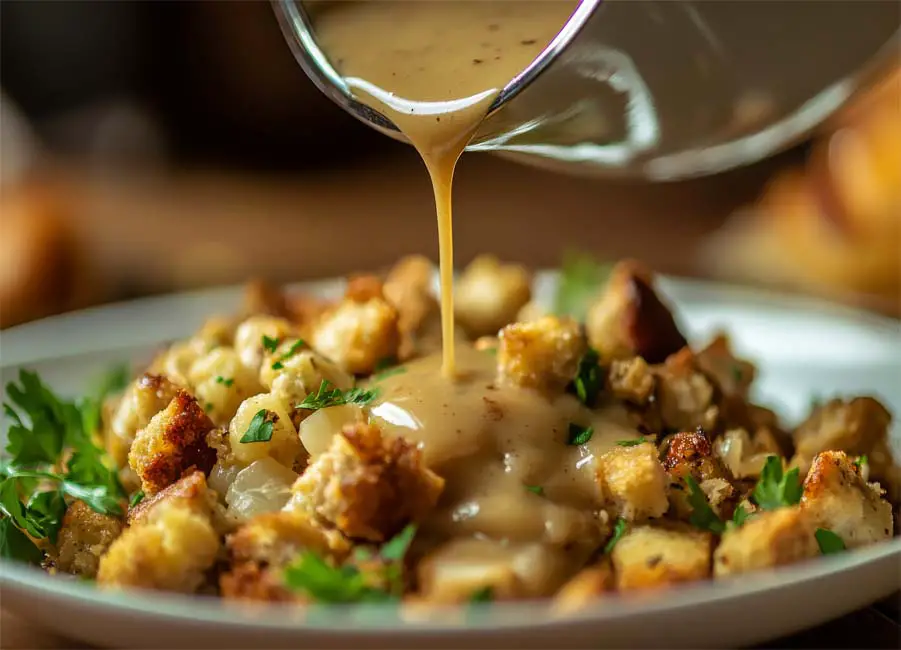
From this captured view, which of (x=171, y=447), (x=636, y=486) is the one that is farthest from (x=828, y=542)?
(x=171, y=447)

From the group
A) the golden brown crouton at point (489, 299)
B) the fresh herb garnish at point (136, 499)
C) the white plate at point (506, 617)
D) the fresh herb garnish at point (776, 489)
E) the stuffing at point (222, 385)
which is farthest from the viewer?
the golden brown crouton at point (489, 299)

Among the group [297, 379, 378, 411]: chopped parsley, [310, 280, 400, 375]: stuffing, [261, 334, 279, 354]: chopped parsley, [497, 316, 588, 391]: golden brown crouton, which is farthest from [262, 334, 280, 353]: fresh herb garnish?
[497, 316, 588, 391]: golden brown crouton

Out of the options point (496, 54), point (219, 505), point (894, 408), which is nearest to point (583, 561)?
point (219, 505)

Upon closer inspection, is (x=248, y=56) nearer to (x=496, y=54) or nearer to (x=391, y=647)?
(x=496, y=54)

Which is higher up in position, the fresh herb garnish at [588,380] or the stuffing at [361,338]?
the stuffing at [361,338]

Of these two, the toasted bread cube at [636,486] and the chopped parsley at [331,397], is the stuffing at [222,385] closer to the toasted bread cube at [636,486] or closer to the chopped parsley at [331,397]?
the chopped parsley at [331,397]

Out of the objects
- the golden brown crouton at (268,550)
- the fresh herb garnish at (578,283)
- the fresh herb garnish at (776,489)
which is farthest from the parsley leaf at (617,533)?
the fresh herb garnish at (578,283)
